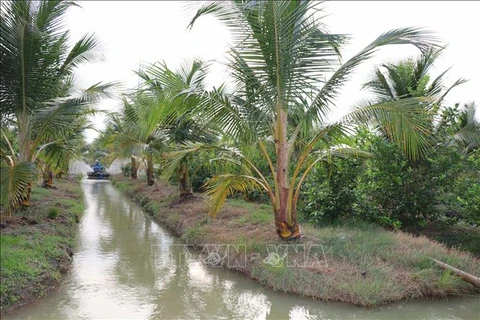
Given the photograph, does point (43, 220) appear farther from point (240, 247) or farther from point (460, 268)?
point (460, 268)

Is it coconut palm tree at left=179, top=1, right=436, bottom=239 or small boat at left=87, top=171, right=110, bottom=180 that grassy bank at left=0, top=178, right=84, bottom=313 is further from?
small boat at left=87, top=171, right=110, bottom=180

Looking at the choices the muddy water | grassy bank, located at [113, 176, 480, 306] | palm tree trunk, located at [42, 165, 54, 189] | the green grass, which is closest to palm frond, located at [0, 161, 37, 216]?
the muddy water

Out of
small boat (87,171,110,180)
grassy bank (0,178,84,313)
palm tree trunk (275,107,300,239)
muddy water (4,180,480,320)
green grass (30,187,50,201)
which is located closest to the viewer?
grassy bank (0,178,84,313)

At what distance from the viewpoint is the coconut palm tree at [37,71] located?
6.34 m

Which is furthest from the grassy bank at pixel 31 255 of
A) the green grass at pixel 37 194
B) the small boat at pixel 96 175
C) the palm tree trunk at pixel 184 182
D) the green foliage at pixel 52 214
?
the small boat at pixel 96 175

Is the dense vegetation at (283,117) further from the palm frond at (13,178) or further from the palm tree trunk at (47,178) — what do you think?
the palm tree trunk at (47,178)

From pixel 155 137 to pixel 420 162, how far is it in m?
8.21

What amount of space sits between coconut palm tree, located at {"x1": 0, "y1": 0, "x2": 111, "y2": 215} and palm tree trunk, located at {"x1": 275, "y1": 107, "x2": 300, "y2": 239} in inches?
151

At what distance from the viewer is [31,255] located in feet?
17.6

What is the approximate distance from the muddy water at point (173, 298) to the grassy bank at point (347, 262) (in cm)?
16

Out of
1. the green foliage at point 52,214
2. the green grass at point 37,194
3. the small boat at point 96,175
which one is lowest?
the green foliage at point 52,214

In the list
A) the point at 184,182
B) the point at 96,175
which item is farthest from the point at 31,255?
the point at 96,175

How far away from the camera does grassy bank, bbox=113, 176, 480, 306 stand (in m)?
5.16

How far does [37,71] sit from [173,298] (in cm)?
468
